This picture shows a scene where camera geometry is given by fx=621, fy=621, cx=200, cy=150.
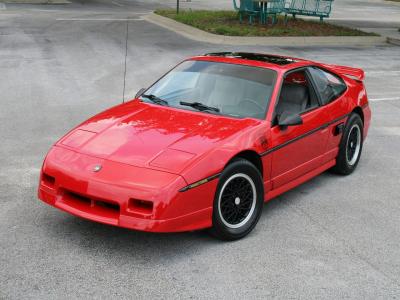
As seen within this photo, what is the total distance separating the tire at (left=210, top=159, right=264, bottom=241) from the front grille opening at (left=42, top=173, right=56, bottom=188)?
1352 mm

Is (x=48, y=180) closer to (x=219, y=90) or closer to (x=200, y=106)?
(x=200, y=106)

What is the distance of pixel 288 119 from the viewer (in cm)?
569

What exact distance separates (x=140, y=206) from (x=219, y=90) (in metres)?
1.80

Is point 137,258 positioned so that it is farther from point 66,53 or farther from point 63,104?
point 66,53

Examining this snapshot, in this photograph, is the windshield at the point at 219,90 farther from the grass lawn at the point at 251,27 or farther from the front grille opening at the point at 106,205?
the grass lawn at the point at 251,27

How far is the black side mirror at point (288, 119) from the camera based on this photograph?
5.68 m

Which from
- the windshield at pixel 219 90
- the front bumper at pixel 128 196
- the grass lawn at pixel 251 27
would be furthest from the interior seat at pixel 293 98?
the grass lawn at pixel 251 27

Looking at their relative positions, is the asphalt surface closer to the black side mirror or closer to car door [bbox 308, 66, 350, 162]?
car door [bbox 308, 66, 350, 162]

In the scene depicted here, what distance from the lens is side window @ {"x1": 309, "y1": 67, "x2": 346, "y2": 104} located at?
21.7 ft

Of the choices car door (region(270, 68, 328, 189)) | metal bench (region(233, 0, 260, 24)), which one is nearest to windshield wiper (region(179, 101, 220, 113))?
car door (region(270, 68, 328, 189))

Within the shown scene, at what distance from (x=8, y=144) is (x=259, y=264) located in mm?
4242

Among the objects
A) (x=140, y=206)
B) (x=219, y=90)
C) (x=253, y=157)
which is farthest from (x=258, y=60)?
(x=140, y=206)

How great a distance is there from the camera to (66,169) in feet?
16.4

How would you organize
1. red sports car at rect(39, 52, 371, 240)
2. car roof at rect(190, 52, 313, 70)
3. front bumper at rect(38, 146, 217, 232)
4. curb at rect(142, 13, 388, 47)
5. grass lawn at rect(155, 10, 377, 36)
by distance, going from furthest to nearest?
grass lawn at rect(155, 10, 377, 36) < curb at rect(142, 13, 388, 47) < car roof at rect(190, 52, 313, 70) < red sports car at rect(39, 52, 371, 240) < front bumper at rect(38, 146, 217, 232)
